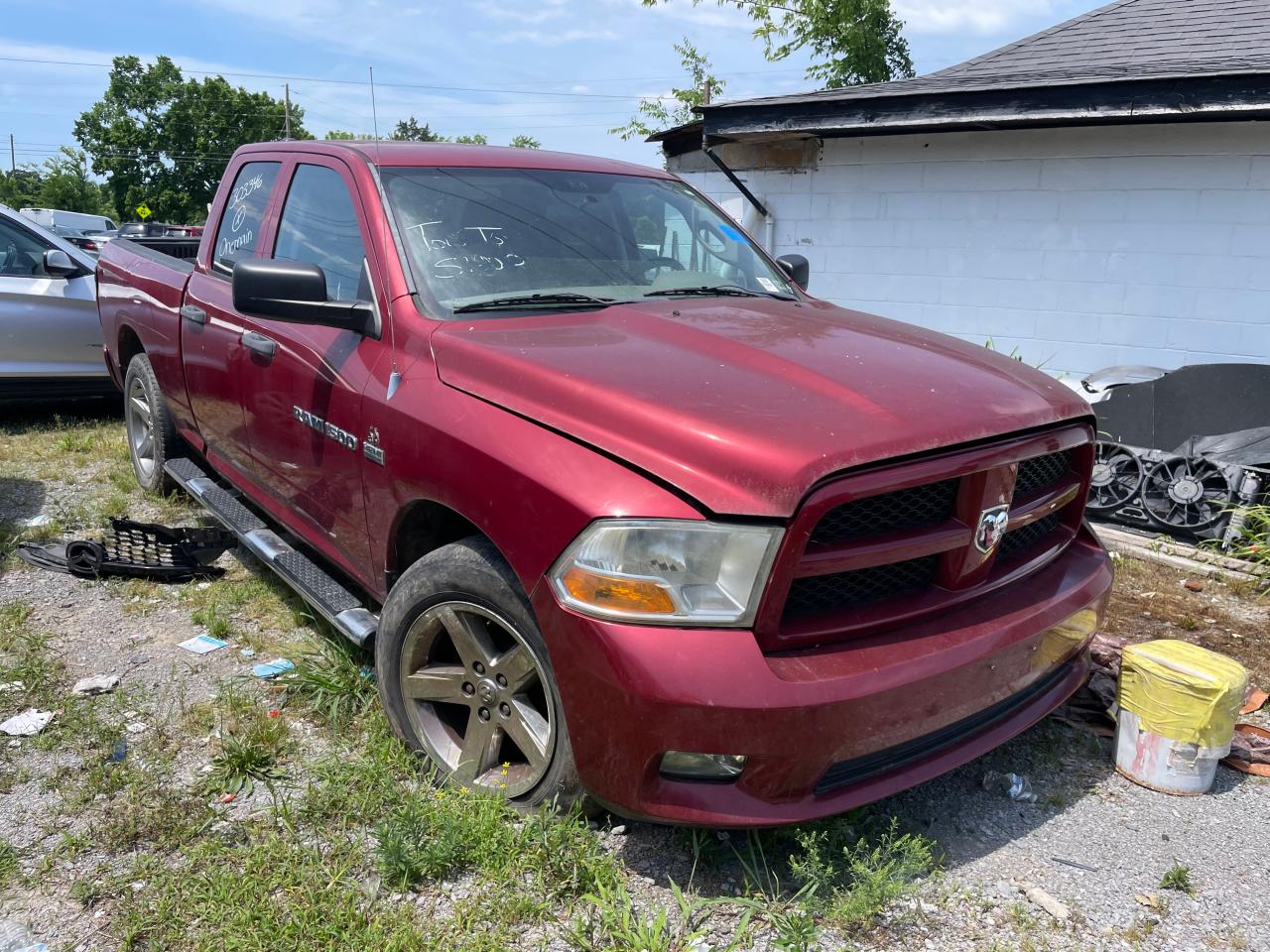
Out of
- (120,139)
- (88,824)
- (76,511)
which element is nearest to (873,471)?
(88,824)

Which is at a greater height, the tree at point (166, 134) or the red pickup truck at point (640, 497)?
the tree at point (166, 134)

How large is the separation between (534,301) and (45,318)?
5836mm

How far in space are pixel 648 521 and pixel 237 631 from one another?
8.65 feet

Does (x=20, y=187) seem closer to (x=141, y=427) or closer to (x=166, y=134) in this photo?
(x=166, y=134)

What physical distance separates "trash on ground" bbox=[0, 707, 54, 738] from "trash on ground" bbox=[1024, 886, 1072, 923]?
3157mm

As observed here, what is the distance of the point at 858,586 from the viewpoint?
7.92 feet

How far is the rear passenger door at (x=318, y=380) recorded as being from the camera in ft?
10.4

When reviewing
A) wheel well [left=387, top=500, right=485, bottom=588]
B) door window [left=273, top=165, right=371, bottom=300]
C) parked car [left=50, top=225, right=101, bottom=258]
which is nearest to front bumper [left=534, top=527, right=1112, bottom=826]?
wheel well [left=387, top=500, right=485, bottom=588]

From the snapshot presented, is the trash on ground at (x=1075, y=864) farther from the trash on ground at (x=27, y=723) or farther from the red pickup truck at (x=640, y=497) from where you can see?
the trash on ground at (x=27, y=723)

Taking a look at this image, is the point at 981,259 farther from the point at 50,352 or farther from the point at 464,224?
the point at 50,352

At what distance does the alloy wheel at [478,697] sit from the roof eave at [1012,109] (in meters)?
6.20

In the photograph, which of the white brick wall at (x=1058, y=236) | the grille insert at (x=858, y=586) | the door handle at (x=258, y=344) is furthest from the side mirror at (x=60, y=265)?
the grille insert at (x=858, y=586)

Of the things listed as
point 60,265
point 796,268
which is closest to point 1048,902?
point 796,268

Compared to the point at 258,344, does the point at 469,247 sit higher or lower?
higher
